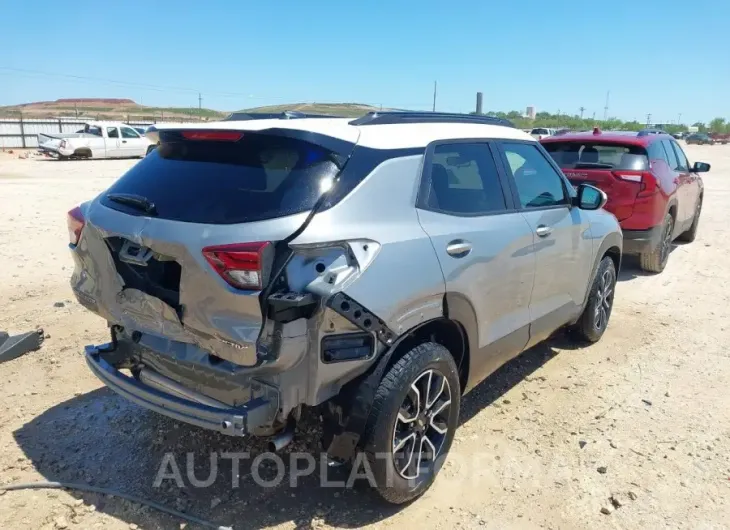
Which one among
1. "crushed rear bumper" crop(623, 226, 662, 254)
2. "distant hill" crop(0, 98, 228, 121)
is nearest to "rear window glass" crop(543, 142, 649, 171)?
"crushed rear bumper" crop(623, 226, 662, 254)

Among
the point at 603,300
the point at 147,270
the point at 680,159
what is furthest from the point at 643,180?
the point at 147,270

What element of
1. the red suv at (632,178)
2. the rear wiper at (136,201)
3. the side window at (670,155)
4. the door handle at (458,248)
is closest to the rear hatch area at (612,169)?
the red suv at (632,178)

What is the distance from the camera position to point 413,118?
336cm

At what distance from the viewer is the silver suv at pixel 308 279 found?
2.47 metres

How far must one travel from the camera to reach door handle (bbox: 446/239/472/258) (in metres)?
3.03

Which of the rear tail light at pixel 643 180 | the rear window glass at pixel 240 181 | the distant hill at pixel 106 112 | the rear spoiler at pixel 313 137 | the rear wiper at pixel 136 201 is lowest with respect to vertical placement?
the distant hill at pixel 106 112

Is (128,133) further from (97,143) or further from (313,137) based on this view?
(313,137)

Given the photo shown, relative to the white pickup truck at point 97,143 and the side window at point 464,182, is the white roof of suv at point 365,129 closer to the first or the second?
the side window at point 464,182

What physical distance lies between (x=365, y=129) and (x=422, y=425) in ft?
5.09

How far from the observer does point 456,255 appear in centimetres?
307

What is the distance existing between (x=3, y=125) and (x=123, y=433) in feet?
114

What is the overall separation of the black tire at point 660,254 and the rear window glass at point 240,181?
20.6 ft

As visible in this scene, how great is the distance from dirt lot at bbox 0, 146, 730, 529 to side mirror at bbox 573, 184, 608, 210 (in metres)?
1.34

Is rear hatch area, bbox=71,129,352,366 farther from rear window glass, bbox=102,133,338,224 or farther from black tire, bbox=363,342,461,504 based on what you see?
black tire, bbox=363,342,461,504
